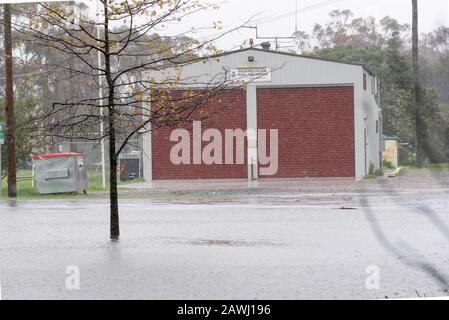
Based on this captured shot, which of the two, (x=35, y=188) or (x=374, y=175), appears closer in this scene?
(x=374, y=175)

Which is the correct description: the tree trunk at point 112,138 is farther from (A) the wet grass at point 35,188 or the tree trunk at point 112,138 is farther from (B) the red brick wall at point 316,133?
(B) the red brick wall at point 316,133

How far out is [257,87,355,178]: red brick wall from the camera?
7.96 m

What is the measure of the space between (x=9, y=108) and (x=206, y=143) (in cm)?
440

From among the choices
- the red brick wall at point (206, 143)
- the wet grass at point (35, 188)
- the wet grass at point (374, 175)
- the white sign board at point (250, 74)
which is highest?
the white sign board at point (250, 74)

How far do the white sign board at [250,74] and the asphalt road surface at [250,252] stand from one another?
4.83 feet

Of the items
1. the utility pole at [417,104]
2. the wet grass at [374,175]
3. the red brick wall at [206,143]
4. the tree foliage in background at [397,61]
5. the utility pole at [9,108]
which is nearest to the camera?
the tree foliage in background at [397,61]

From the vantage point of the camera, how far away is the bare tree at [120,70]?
8.02 metres

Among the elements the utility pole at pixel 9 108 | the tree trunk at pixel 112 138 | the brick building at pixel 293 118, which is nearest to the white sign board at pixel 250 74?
the brick building at pixel 293 118

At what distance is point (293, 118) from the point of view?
8.42 metres

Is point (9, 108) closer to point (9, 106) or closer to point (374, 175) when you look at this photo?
point (9, 106)

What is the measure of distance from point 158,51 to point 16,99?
3.33 metres

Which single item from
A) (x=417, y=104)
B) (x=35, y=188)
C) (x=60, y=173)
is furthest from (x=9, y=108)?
(x=417, y=104)
